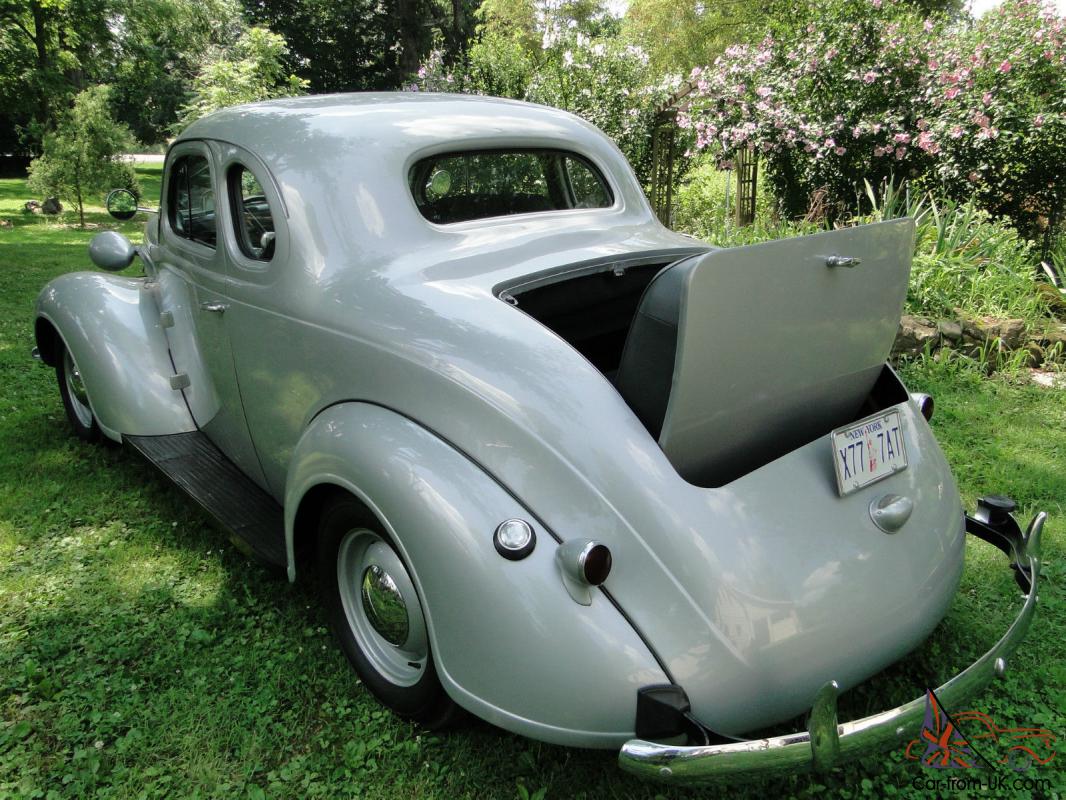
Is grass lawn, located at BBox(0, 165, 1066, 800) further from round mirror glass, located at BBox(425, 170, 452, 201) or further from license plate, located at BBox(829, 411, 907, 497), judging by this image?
round mirror glass, located at BBox(425, 170, 452, 201)

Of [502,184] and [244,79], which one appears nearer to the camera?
[502,184]

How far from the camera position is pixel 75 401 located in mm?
4078

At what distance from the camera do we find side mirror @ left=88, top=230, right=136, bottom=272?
3498mm

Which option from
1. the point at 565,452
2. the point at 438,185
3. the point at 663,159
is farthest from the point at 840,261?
the point at 663,159

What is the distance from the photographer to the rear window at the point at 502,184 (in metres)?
2.83

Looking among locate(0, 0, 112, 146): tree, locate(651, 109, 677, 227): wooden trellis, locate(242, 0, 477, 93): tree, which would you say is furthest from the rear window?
locate(242, 0, 477, 93): tree

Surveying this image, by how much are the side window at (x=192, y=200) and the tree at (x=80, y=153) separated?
1039 centimetres

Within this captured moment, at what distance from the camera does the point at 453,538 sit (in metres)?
1.80

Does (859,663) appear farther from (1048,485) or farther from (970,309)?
(970,309)

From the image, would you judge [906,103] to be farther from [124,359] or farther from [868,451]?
[124,359]

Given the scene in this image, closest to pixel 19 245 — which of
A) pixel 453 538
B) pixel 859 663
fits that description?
pixel 453 538

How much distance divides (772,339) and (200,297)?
223 cm

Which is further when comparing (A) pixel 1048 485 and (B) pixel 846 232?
(A) pixel 1048 485

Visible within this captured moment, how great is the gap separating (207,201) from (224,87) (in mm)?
9821
